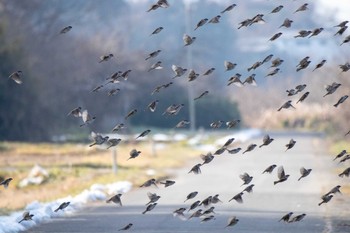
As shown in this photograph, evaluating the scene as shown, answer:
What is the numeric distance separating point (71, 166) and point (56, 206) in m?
14.1

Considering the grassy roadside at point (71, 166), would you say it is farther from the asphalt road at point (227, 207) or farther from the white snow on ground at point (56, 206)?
the asphalt road at point (227, 207)

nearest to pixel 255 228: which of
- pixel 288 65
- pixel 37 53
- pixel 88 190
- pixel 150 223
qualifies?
pixel 150 223

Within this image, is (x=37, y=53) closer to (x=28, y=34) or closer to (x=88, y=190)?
(x=28, y=34)

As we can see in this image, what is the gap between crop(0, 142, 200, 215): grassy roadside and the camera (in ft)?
92.6

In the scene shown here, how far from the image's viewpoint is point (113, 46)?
76250 millimetres

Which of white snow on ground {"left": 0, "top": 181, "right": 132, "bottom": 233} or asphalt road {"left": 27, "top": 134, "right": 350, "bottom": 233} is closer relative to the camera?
white snow on ground {"left": 0, "top": 181, "right": 132, "bottom": 233}

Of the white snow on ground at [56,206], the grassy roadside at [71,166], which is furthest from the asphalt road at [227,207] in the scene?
the grassy roadside at [71,166]

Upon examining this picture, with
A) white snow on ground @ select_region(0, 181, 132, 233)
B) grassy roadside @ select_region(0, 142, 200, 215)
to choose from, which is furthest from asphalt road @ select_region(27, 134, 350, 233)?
grassy roadside @ select_region(0, 142, 200, 215)

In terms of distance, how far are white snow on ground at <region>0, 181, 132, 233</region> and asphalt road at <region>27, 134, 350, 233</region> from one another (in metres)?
0.26

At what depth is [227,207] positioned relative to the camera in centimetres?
2339

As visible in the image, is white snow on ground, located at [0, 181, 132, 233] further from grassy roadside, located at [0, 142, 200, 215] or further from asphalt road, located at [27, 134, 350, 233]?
grassy roadside, located at [0, 142, 200, 215]

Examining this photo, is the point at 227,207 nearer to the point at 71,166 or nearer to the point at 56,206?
the point at 56,206

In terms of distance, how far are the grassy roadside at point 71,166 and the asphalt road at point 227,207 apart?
148 centimetres

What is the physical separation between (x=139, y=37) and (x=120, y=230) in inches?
4100
